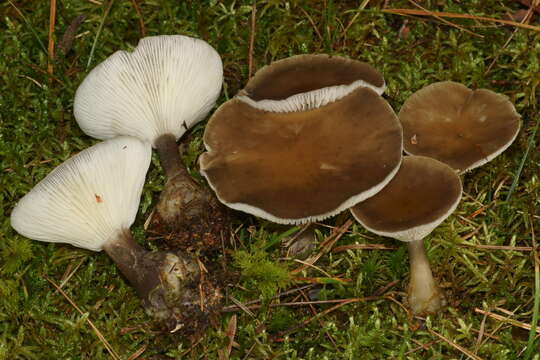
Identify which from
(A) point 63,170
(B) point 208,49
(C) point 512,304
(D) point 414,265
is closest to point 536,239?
(C) point 512,304

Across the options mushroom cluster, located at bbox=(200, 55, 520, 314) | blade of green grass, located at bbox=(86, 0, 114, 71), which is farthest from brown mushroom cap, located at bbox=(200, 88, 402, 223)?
blade of green grass, located at bbox=(86, 0, 114, 71)

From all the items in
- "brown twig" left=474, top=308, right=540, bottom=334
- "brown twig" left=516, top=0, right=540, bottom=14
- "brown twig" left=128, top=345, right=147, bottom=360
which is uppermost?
"brown twig" left=516, top=0, right=540, bottom=14

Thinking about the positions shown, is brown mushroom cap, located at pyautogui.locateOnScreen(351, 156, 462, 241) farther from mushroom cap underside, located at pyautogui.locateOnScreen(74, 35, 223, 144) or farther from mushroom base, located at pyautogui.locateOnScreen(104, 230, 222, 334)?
mushroom cap underside, located at pyautogui.locateOnScreen(74, 35, 223, 144)

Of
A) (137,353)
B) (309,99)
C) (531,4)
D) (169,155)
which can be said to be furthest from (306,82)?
(531,4)

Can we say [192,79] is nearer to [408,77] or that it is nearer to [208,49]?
[208,49]

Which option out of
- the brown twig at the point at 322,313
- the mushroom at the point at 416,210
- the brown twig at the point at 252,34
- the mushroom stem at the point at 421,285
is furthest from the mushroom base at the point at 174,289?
the brown twig at the point at 252,34

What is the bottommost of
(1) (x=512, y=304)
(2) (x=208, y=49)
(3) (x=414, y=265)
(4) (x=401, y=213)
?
(1) (x=512, y=304)
